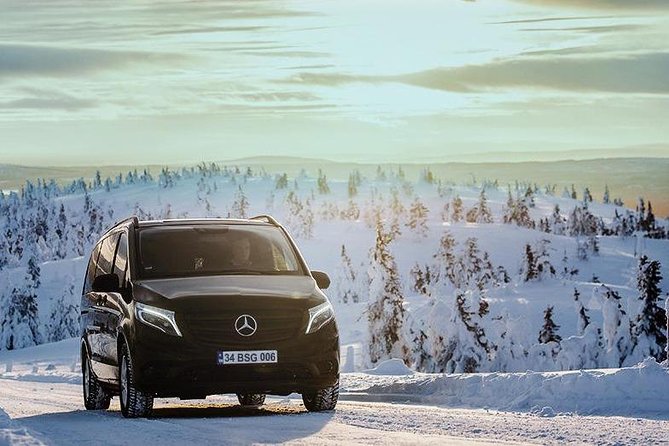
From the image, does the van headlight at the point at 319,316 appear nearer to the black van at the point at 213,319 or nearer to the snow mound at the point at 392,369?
the black van at the point at 213,319

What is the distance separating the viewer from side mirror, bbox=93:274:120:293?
52.9ft

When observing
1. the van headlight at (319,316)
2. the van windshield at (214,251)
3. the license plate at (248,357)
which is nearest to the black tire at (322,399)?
the van headlight at (319,316)

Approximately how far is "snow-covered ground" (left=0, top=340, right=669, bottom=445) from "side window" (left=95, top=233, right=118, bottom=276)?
1.81 m

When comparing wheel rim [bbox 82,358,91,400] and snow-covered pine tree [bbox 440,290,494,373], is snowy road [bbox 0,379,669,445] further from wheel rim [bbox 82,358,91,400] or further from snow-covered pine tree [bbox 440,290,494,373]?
snow-covered pine tree [bbox 440,290,494,373]

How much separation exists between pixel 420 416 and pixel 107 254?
482 centimetres

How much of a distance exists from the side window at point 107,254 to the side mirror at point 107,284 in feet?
4.81

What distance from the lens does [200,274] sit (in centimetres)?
1619

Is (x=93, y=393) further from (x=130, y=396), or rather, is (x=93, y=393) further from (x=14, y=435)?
(x=14, y=435)

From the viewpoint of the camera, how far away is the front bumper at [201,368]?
15117mm

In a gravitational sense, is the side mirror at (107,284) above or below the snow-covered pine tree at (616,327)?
above

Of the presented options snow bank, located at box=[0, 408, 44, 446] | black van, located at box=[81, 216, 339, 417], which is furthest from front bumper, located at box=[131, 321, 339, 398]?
snow bank, located at box=[0, 408, 44, 446]

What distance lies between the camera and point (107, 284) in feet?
53.0

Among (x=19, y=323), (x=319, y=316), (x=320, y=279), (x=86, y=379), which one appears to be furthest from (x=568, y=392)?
(x=19, y=323)

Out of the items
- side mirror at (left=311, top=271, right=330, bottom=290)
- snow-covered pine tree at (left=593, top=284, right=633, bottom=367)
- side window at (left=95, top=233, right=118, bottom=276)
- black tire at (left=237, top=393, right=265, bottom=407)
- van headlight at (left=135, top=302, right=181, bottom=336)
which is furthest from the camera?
snow-covered pine tree at (left=593, top=284, right=633, bottom=367)
